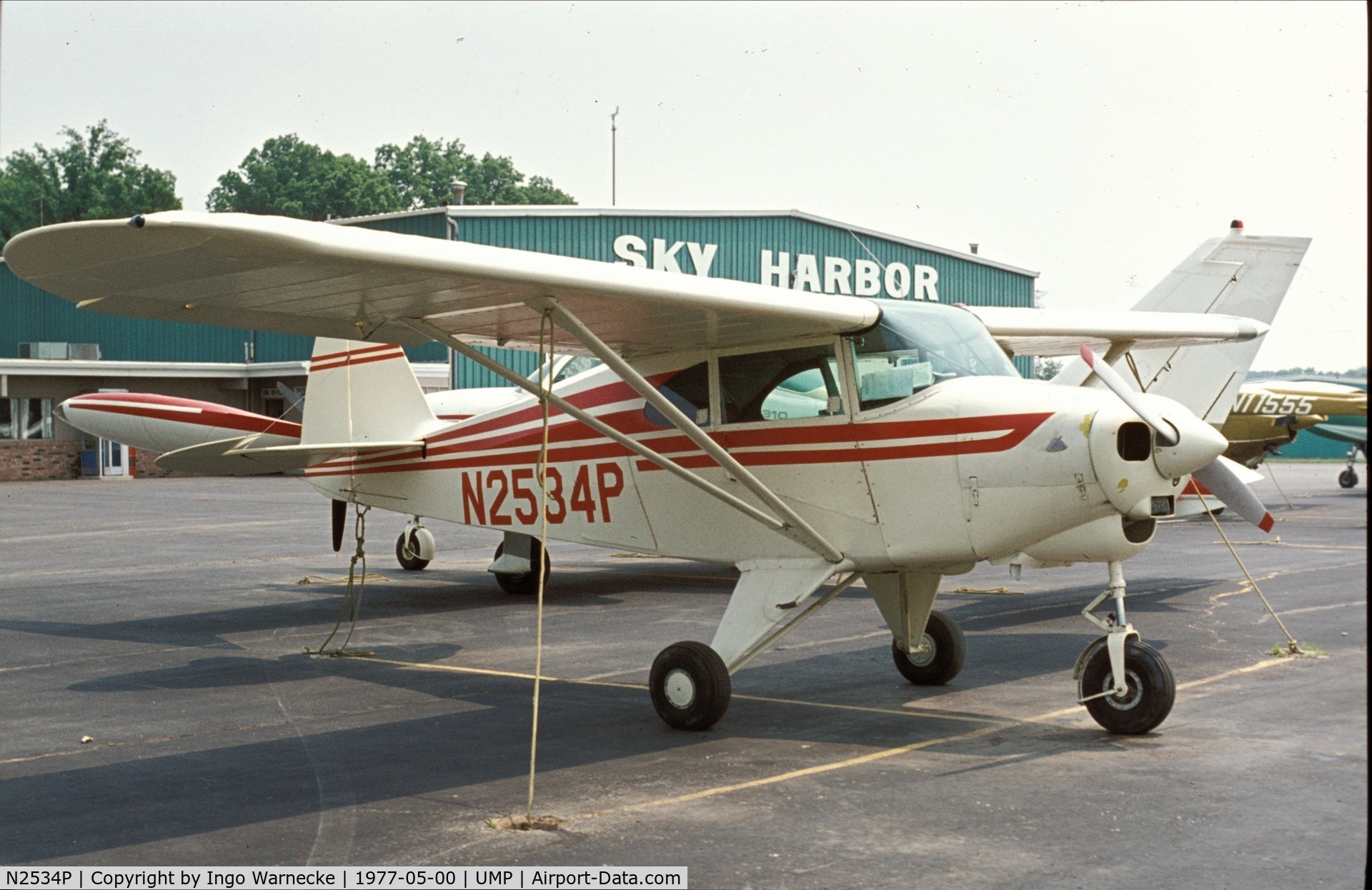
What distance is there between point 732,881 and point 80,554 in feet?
55.2

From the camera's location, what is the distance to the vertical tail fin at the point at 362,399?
1305 cm

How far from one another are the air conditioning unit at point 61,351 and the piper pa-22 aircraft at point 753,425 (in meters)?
43.7

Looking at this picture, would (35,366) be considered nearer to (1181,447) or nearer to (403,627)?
(403,627)

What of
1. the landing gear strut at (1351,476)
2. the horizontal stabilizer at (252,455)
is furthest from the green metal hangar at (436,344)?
the horizontal stabilizer at (252,455)

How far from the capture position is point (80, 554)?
752 inches

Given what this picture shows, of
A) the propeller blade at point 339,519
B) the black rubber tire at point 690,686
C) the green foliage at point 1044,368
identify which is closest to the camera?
the black rubber tire at point 690,686

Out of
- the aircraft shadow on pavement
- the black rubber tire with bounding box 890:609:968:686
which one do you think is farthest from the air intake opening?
the black rubber tire with bounding box 890:609:968:686

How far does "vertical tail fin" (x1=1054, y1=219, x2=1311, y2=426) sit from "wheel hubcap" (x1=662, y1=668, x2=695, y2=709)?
836cm

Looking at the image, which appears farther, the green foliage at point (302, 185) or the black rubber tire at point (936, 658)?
the green foliage at point (302, 185)

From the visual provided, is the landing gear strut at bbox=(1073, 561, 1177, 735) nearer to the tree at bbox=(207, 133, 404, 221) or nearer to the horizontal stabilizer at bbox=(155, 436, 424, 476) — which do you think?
the horizontal stabilizer at bbox=(155, 436, 424, 476)

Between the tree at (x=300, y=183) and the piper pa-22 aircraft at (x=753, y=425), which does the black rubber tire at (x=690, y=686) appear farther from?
the tree at (x=300, y=183)

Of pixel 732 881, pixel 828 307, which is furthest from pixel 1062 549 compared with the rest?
pixel 732 881

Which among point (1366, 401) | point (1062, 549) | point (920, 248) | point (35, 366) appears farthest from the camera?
point (35, 366)

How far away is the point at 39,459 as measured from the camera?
44.3m
